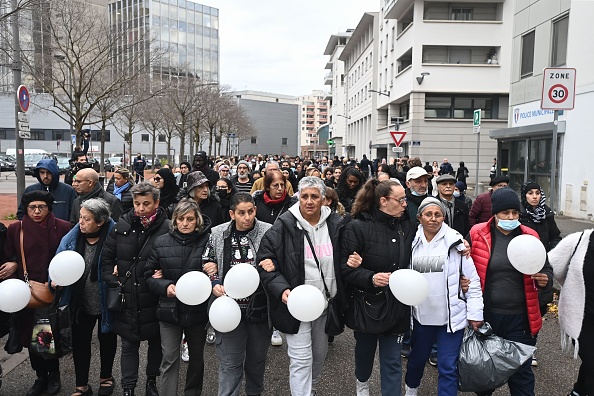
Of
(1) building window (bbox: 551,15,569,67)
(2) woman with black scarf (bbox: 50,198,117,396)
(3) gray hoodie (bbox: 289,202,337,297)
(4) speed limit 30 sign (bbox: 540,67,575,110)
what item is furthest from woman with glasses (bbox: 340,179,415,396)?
(1) building window (bbox: 551,15,569,67)

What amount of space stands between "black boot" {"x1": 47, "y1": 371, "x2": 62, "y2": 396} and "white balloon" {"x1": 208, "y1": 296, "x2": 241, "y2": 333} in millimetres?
1833

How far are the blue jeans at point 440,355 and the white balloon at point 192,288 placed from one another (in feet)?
5.76

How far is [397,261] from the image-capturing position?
3.76m

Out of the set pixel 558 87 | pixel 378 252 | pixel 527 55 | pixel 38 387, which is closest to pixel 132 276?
pixel 38 387

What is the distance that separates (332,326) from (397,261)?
73 centimetres

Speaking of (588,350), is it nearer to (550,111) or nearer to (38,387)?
(38,387)

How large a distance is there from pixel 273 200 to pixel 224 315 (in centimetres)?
237

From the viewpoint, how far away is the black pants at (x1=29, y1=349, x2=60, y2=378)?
4.22m

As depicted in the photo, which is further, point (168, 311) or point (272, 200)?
point (272, 200)

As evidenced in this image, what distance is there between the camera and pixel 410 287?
11.2 feet

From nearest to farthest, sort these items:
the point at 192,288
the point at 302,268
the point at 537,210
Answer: the point at 192,288
the point at 302,268
the point at 537,210

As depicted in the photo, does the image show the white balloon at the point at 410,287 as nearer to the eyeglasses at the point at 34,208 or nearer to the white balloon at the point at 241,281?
the white balloon at the point at 241,281

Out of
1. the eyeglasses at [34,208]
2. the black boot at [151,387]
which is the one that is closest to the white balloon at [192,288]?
the black boot at [151,387]

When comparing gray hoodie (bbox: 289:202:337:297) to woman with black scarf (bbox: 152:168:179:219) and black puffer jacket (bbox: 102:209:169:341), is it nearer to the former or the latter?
black puffer jacket (bbox: 102:209:169:341)
